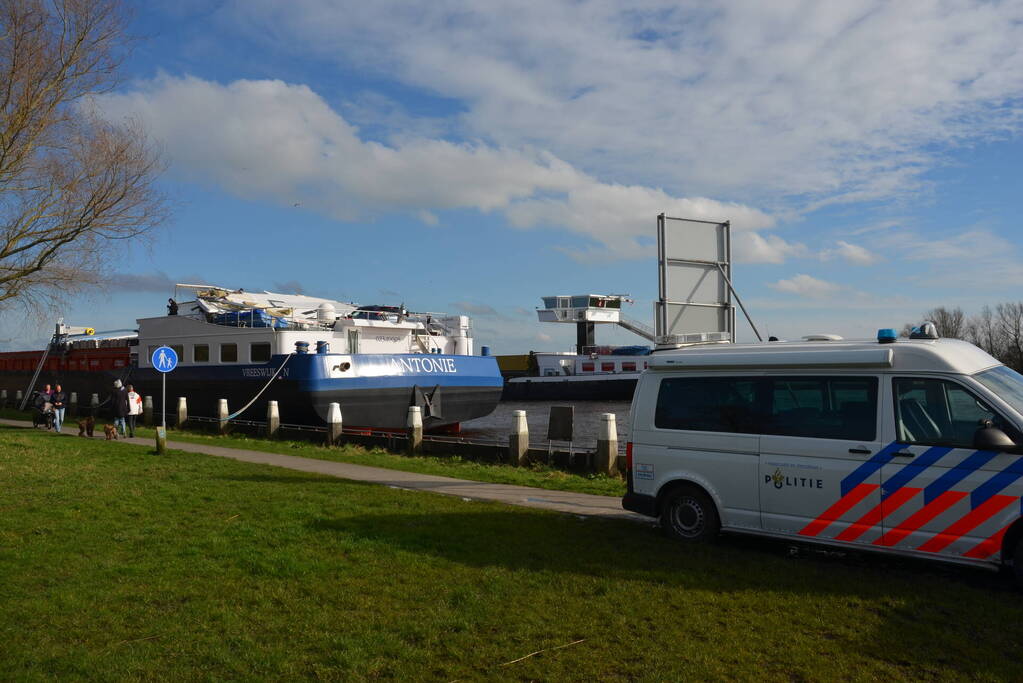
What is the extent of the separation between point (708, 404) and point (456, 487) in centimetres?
576

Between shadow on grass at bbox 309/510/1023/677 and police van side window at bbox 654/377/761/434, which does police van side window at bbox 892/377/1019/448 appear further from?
police van side window at bbox 654/377/761/434

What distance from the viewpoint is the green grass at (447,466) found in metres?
13.8

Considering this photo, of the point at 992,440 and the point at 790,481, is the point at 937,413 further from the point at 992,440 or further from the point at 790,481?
the point at 790,481

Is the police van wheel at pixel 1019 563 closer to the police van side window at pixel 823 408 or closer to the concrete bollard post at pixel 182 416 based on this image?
the police van side window at pixel 823 408

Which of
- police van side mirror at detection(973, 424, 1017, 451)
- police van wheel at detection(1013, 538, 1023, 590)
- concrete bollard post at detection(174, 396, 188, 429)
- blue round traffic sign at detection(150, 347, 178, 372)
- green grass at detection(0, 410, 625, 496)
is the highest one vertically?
blue round traffic sign at detection(150, 347, 178, 372)

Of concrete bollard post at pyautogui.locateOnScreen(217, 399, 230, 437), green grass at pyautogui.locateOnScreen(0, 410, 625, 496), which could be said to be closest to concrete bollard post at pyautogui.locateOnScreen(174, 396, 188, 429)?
concrete bollard post at pyautogui.locateOnScreen(217, 399, 230, 437)

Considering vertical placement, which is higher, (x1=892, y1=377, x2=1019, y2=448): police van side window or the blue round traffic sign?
the blue round traffic sign

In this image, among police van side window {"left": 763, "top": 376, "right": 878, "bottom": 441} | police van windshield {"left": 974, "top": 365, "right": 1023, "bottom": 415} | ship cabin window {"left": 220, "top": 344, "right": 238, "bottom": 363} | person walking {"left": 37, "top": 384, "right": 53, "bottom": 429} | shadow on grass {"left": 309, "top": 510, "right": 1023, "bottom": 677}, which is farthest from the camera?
ship cabin window {"left": 220, "top": 344, "right": 238, "bottom": 363}

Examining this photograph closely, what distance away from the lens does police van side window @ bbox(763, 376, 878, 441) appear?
732cm

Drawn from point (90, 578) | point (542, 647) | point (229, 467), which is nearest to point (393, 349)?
point (229, 467)

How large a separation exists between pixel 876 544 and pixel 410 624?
4.13 metres

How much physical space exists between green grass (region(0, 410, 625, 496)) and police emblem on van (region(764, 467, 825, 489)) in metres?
5.02

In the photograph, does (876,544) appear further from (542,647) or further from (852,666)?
(542,647)

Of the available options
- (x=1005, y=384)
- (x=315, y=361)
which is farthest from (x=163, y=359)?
(x=1005, y=384)
